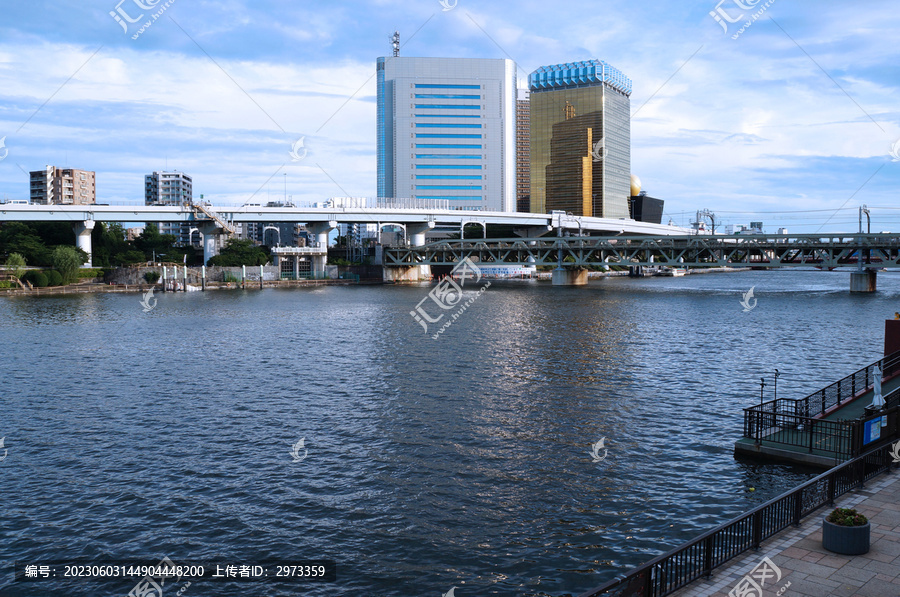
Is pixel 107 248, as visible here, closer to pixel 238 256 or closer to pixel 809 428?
pixel 238 256

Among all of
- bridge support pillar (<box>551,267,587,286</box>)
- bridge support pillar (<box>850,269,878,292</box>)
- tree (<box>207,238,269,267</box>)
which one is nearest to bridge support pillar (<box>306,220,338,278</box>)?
tree (<box>207,238,269,267</box>)

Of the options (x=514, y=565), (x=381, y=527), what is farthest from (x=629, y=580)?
(x=381, y=527)

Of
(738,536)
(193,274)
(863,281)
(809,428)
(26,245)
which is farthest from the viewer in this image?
(193,274)

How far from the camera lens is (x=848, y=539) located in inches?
558

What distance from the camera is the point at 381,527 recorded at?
63.2ft

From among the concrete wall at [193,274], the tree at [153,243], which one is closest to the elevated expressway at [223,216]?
the concrete wall at [193,274]

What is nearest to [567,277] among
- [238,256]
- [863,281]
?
[863,281]

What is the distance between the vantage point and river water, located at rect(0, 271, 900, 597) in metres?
17.8

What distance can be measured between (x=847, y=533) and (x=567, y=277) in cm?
14937

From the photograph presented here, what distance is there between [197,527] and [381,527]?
5487 millimetres

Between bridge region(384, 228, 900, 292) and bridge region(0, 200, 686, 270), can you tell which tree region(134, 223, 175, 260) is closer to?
bridge region(0, 200, 686, 270)

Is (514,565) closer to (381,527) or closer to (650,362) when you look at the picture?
(381,527)

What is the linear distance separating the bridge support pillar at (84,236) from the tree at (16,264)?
15.0 meters

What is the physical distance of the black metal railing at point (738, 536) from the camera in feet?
40.5
